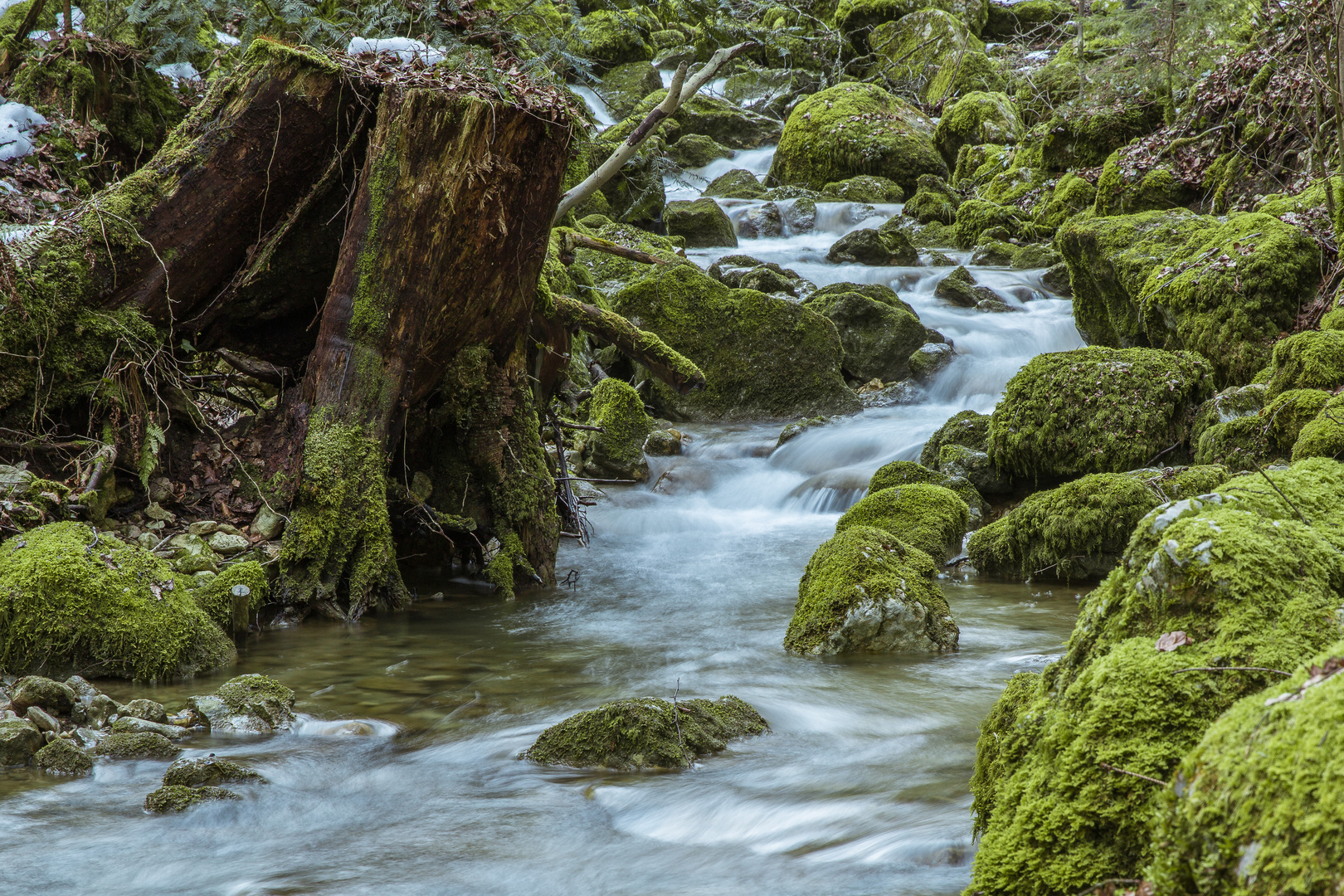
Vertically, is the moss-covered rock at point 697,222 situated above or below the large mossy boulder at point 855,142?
below

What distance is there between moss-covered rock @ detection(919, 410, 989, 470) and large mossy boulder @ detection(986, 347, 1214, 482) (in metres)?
0.91

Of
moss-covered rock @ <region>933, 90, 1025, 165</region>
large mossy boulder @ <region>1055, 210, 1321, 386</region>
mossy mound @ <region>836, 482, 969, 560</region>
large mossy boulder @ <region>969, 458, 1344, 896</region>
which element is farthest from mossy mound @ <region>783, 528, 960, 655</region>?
moss-covered rock @ <region>933, 90, 1025, 165</region>

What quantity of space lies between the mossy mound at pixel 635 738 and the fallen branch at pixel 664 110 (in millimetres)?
3994

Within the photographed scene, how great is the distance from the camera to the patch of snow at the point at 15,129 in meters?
8.12

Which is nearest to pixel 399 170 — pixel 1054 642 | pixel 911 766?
pixel 911 766

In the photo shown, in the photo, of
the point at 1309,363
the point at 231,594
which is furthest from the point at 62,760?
the point at 1309,363

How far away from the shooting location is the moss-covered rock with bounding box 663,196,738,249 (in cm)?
2031

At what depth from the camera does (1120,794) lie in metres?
1.88

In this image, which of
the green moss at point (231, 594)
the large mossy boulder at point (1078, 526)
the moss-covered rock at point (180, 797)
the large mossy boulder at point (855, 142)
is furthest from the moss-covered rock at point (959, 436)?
the large mossy boulder at point (855, 142)

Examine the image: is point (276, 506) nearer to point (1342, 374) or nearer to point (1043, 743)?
point (1043, 743)

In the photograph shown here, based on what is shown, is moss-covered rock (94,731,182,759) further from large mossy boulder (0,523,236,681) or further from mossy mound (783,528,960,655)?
mossy mound (783,528,960,655)

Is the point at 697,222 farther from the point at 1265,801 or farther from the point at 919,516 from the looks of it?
the point at 1265,801

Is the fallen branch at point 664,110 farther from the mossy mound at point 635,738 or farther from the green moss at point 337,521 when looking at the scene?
the mossy mound at point 635,738

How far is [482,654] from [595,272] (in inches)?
441
